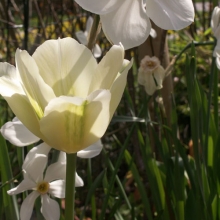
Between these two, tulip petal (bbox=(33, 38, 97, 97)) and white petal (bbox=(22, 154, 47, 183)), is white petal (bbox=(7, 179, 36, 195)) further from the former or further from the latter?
tulip petal (bbox=(33, 38, 97, 97))

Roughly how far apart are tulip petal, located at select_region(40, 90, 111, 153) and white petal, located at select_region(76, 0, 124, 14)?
0.11m

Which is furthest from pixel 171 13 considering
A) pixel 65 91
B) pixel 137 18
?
pixel 65 91

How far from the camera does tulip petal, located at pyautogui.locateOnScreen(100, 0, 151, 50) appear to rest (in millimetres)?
506

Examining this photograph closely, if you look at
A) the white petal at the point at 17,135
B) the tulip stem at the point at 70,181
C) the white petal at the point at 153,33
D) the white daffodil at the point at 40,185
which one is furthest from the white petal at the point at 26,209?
the white petal at the point at 153,33

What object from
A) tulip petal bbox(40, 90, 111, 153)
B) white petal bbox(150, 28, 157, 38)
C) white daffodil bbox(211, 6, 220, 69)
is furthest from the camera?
white petal bbox(150, 28, 157, 38)

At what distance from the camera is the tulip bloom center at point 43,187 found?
77 centimetres

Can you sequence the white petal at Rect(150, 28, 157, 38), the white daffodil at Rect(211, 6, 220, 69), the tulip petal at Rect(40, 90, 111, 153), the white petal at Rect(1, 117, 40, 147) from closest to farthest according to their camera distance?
Result: the tulip petal at Rect(40, 90, 111, 153)
the white petal at Rect(1, 117, 40, 147)
the white daffodil at Rect(211, 6, 220, 69)
the white petal at Rect(150, 28, 157, 38)

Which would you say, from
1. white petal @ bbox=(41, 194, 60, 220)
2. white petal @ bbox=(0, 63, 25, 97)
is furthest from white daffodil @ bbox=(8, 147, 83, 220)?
white petal @ bbox=(0, 63, 25, 97)

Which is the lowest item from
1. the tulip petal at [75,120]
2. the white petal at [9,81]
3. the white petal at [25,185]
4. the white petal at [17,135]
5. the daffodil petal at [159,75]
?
the white petal at [25,185]

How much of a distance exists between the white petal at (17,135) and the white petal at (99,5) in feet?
0.90

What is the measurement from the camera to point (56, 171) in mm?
783

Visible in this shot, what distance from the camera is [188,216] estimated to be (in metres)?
1.00

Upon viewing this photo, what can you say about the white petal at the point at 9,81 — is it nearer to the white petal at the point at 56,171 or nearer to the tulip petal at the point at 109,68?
the tulip petal at the point at 109,68

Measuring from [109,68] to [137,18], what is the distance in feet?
0.35
